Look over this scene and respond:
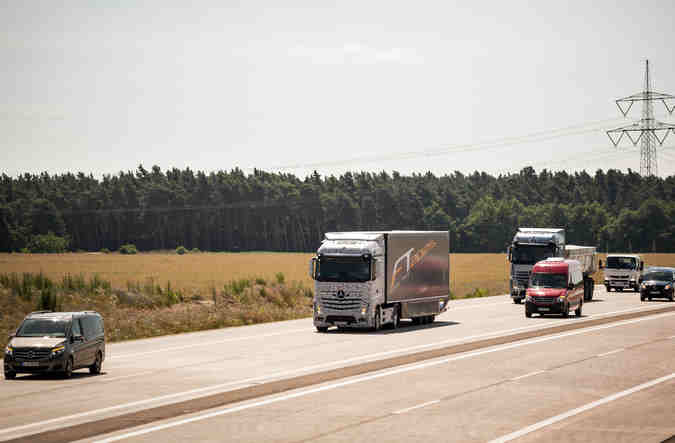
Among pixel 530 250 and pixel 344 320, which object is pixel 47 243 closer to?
pixel 530 250

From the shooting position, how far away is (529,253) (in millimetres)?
51469

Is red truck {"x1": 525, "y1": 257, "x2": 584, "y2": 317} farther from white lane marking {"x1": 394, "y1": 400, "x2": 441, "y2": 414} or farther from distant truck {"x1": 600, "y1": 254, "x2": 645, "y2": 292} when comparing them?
white lane marking {"x1": 394, "y1": 400, "x2": 441, "y2": 414}

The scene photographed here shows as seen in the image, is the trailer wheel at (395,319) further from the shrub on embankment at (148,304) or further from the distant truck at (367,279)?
the shrub on embankment at (148,304)

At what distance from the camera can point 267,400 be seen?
18.6 m

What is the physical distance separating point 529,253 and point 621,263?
60.7ft

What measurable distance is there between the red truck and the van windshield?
24.5 meters

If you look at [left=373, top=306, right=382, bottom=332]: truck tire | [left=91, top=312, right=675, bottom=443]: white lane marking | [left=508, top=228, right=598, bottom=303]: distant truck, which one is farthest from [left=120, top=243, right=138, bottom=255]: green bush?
[left=91, top=312, right=675, bottom=443]: white lane marking

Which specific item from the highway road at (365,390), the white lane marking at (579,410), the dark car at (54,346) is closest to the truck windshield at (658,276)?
the highway road at (365,390)

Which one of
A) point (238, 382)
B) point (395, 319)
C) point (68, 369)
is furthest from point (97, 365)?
point (395, 319)

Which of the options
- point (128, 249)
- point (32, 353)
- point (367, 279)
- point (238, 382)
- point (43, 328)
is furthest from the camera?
point (128, 249)

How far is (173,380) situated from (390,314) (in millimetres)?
16096

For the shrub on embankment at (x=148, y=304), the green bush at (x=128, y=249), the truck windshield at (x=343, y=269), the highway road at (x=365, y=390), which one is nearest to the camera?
the highway road at (x=365, y=390)

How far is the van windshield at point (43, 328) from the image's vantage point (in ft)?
74.6

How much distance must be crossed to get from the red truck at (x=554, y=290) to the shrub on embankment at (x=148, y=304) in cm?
1144
